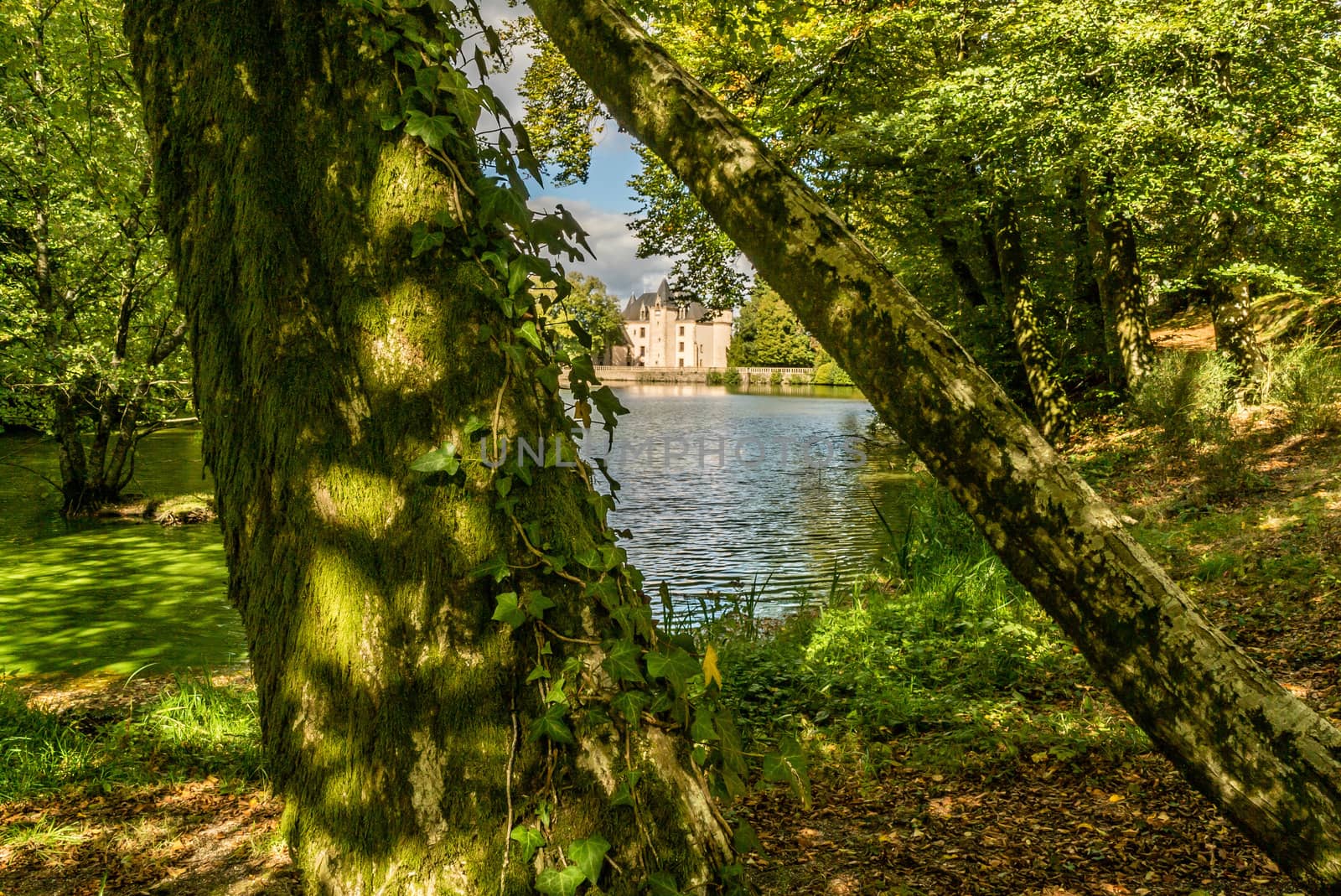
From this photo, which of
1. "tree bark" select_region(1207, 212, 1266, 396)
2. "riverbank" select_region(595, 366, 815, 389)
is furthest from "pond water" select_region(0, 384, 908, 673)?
"riverbank" select_region(595, 366, 815, 389)

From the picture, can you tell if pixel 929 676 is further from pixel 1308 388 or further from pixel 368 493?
pixel 1308 388

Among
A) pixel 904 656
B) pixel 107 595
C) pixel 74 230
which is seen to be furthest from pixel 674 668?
pixel 74 230

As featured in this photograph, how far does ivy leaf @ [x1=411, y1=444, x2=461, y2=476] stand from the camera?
61.6 inches

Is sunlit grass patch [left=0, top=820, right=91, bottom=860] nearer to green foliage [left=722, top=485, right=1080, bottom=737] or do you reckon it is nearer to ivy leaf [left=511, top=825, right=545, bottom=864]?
ivy leaf [left=511, top=825, right=545, bottom=864]

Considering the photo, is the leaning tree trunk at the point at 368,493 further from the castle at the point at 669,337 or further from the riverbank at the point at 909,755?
the castle at the point at 669,337

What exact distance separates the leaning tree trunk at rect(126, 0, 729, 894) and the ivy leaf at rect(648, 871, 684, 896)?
2 cm

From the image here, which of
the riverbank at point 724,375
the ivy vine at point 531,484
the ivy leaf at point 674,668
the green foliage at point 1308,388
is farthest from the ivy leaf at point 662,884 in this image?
the riverbank at point 724,375

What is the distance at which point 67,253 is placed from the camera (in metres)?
11.2

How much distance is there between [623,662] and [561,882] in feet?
1.29

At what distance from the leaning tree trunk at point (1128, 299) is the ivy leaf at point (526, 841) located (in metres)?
12.4

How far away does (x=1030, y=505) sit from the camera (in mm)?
1238

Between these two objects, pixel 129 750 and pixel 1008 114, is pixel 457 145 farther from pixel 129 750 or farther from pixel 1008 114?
pixel 1008 114

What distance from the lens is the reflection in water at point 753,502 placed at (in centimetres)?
936

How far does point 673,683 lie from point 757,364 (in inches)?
2914
